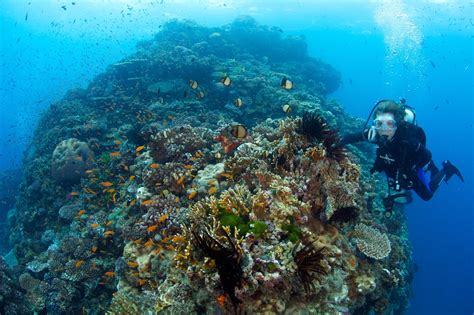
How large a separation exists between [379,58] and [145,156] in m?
118

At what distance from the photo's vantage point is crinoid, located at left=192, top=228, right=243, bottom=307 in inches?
124

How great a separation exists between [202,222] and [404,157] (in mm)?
5109

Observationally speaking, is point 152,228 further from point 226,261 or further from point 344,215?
point 344,215

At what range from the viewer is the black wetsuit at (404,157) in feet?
22.7

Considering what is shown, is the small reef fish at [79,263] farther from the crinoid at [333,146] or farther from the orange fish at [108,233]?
the crinoid at [333,146]

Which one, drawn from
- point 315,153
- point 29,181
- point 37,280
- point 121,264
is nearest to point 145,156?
point 121,264

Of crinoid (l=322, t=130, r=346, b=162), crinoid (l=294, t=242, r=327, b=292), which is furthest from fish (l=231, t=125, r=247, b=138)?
crinoid (l=294, t=242, r=327, b=292)

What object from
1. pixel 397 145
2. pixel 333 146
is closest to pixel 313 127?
pixel 333 146

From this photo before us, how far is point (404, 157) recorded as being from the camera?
6902mm

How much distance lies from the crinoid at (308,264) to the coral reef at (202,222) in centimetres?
2

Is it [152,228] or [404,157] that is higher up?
[404,157]

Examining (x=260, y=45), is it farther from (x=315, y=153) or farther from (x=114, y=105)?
(x=315, y=153)

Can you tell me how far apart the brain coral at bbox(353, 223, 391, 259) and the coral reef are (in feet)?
0.08

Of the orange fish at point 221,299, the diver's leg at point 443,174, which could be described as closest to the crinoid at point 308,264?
the orange fish at point 221,299
